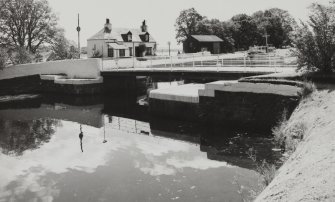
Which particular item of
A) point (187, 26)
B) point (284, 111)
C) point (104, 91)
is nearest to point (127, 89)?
point (104, 91)

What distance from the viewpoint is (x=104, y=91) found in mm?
35688

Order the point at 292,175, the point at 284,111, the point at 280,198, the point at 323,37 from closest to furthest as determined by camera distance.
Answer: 1. the point at 280,198
2. the point at 292,175
3. the point at 284,111
4. the point at 323,37

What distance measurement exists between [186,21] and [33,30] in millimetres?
46304

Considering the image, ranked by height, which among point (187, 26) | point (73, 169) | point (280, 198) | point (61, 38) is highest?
point (187, 26)

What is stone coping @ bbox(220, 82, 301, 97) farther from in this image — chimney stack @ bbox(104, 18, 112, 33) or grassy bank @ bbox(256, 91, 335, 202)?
chimney stack @ bbox(104, 18, 112, 33)

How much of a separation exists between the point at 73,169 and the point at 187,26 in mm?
81817

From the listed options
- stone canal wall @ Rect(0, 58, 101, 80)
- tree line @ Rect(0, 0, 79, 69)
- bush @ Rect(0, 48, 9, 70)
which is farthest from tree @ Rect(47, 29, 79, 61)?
stone canal wall @ Rect(0, 58, 101, 80)

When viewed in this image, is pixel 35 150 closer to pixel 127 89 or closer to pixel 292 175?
pixel 292 175

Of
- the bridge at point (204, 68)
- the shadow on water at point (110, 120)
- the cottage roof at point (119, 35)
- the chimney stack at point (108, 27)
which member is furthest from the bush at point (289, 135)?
the chimney stack at point (108, 27)

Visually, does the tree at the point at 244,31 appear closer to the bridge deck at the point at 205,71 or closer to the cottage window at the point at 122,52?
the cottage window at the point at 122,52

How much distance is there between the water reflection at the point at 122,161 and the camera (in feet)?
36.7

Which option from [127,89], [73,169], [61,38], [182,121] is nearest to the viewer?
[73,169]

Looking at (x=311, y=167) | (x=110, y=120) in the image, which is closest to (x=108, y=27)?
(x=110, y=120)

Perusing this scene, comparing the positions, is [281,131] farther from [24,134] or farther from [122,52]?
[122,52]
